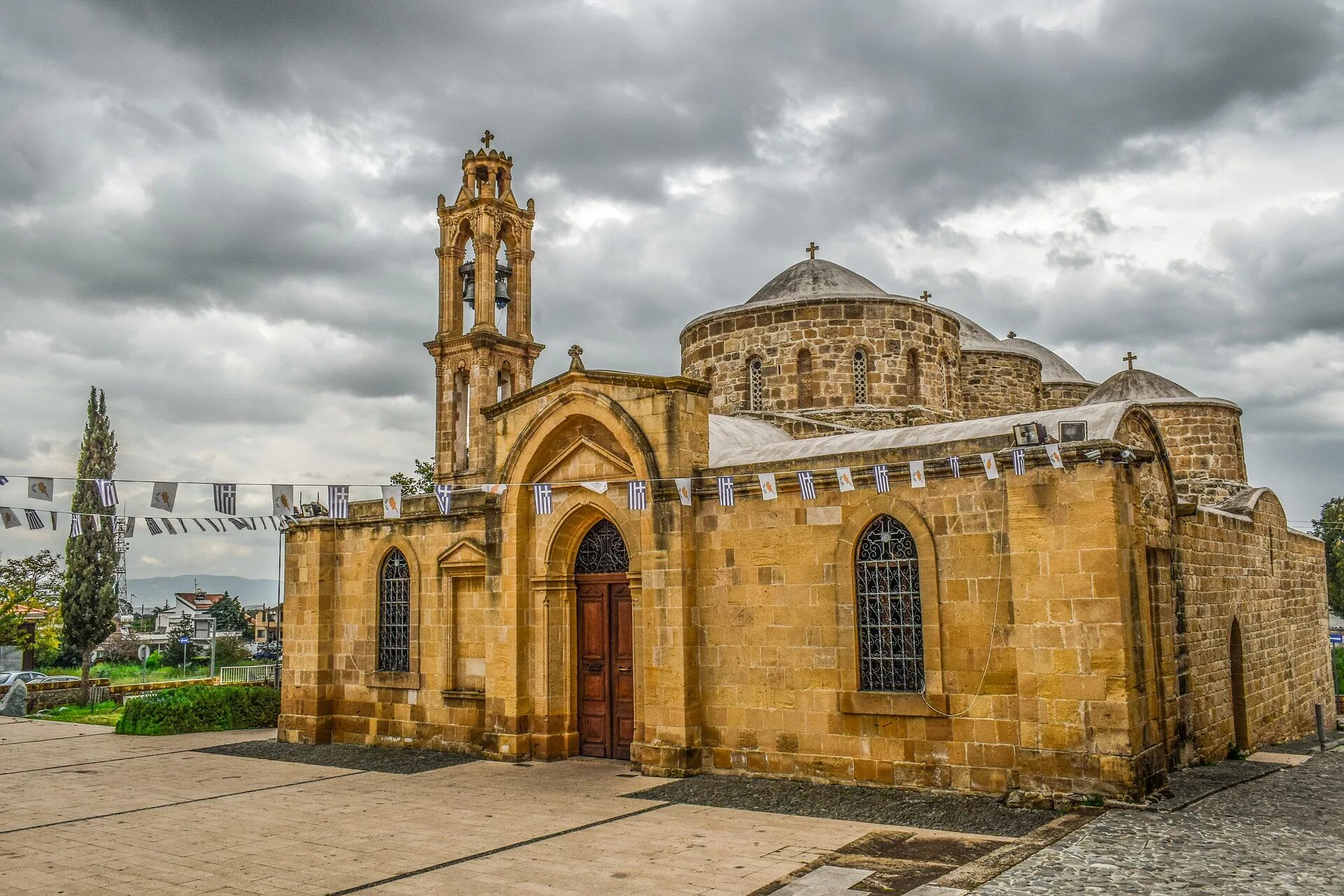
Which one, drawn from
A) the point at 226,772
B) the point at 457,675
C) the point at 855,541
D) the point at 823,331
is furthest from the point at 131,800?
the point at 823,331

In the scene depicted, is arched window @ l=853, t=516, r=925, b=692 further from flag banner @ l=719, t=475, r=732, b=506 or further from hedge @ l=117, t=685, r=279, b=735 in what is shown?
hedge @ l=117, t=685, r=279, b=735

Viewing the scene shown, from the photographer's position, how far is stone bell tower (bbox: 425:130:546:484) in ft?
82.0

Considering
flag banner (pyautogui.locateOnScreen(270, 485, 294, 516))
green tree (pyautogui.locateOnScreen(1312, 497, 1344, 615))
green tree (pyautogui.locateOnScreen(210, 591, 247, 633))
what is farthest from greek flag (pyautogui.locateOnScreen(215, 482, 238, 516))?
green tree (pyautogui.locateOnScreen(210, 591, 247, 633))

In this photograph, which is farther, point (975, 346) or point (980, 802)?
point (975, 346)

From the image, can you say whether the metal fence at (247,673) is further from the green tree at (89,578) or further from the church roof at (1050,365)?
the church roof at (1050,365)

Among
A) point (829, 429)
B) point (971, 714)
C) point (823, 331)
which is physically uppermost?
point (823, 331)

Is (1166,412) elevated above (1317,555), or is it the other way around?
(1166,412)

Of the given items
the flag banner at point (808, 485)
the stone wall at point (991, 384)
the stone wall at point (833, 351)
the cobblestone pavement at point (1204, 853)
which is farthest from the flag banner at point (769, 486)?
the stone wall at point (991, 384)

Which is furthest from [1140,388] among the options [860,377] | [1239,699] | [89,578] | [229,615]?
[229,615]

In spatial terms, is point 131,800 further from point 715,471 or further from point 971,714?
point 971,714

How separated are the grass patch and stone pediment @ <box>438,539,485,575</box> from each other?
11145 mm

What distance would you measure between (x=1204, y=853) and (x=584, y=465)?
8757 millimetres

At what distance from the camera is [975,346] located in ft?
80.8

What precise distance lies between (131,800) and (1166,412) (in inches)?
855
